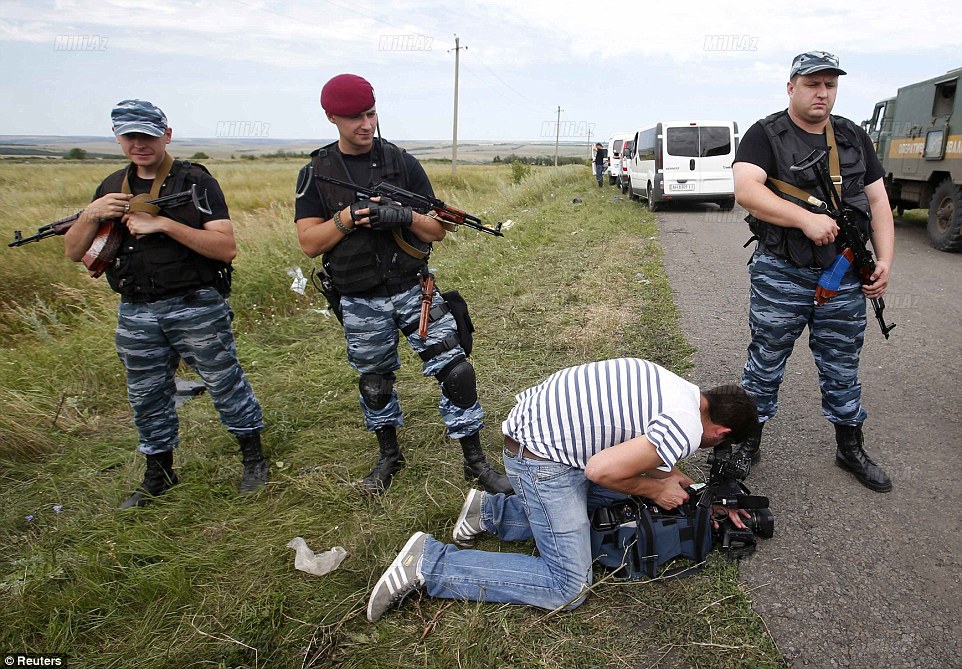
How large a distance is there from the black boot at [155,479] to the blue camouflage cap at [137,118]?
1.54 meters

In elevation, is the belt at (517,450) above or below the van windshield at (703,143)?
below

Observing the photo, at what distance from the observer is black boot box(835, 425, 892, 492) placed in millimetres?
2570

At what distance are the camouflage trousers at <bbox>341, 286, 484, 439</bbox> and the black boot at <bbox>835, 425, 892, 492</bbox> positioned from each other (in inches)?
67.3

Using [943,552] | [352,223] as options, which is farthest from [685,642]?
[352,223]

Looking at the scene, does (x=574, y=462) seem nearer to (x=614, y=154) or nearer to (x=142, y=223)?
(x=142, y=223)

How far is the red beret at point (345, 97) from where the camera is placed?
2418 mm

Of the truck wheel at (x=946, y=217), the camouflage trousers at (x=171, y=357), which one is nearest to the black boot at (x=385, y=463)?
the camouflage trousers at (x=171, y=357)

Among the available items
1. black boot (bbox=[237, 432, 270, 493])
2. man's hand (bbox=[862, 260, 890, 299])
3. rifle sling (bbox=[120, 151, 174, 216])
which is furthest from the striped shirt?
rifle sling (bbox=[120, 151, 174, 216])

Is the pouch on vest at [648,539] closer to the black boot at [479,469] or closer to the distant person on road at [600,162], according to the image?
the black boot at [479,469]

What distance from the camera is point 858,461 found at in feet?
8.69

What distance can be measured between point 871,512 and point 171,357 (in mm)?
3228

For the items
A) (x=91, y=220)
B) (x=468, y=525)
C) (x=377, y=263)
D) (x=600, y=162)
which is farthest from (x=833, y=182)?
(x=600, y=162)

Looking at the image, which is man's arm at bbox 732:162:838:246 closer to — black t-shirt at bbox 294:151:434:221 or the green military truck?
black t-shirt at bbox 294:151:434:221

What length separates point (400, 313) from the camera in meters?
2.73
